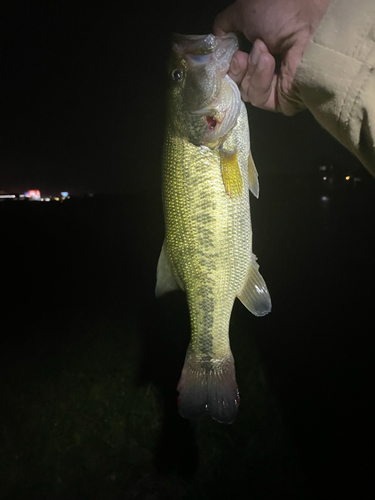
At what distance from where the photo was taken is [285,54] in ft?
5.49

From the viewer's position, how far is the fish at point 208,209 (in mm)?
1790

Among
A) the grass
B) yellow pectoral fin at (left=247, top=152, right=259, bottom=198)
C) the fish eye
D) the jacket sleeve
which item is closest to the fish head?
the fish eye

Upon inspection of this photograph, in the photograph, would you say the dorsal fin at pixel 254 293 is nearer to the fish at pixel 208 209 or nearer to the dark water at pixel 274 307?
the fish at pixel 208 209

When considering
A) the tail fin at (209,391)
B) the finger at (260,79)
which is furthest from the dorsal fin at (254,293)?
the finger at (260,79)

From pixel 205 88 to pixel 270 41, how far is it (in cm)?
43

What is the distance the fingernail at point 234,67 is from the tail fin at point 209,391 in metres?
1.87

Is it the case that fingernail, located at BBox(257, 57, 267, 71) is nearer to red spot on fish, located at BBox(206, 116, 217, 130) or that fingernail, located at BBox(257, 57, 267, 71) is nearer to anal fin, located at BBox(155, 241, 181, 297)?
red spot on fish, located at BBox(206, 116, 217, 130)

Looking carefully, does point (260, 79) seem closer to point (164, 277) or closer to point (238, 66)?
point (238, 66)

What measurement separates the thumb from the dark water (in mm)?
4058

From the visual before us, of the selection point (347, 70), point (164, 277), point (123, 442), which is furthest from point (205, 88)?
point (123, 442)

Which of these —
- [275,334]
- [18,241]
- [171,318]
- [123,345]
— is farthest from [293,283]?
[18,241]

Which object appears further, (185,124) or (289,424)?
(289,424)

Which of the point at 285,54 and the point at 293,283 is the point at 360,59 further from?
the point at 293,283

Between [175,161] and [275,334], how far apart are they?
407 cm
